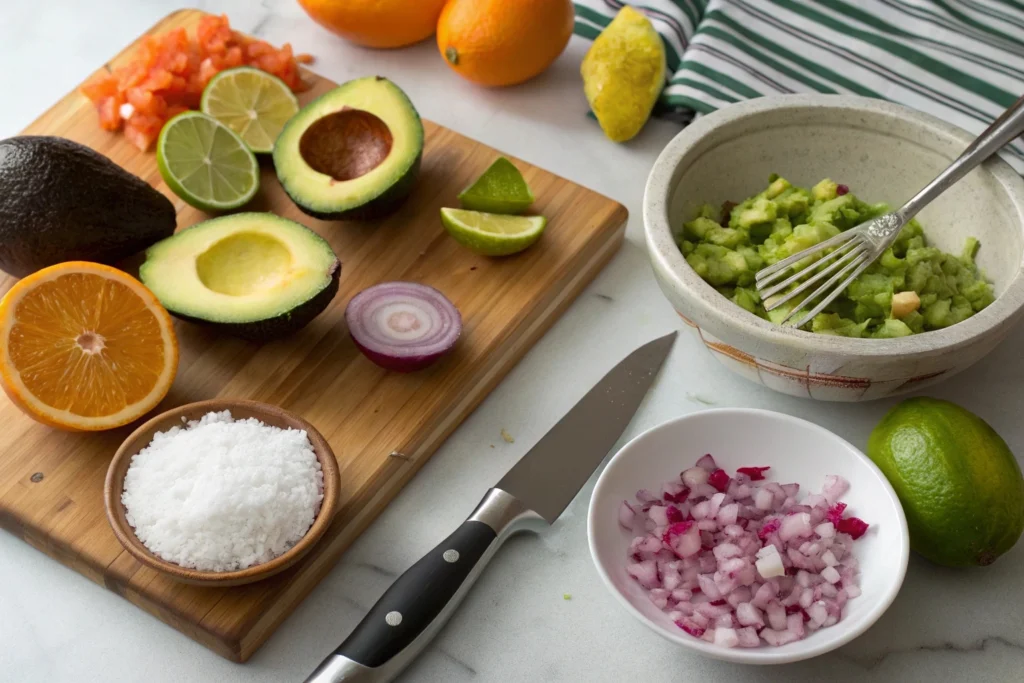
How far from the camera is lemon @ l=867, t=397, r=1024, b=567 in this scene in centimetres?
114

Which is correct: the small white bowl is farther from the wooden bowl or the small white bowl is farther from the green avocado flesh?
the wooden bowl

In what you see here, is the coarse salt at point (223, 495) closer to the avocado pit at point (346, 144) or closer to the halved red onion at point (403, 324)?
the halved red onion at point (403, 324)

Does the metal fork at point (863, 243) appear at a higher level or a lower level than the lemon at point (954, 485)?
higher

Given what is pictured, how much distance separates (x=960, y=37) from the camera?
1.70 m

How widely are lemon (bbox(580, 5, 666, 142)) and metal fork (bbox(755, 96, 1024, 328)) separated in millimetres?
469

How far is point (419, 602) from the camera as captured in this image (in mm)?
1118

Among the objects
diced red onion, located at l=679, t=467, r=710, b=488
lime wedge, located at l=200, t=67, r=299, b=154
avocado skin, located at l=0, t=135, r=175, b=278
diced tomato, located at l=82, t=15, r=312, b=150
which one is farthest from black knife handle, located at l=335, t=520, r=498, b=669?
diced tomato, located at l=82, t=15, r=312, b=150

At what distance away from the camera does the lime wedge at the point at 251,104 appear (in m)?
1.64

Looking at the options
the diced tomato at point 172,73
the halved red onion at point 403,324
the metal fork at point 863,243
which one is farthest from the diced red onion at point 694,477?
the diced tomato at point 172,73

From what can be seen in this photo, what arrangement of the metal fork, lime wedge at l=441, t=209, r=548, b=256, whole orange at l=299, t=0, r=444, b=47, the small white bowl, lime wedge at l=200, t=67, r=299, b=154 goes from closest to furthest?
the small white bowl
the metal fork
lime wedge at l=441, t=209, r=548, b=256
lime wedge at l=200, t=67, r=299, b=154
whole orange at l=299, t=0, r=444, b=47

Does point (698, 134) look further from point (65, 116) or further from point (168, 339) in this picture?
point (65, 116)

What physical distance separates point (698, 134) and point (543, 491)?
521mm

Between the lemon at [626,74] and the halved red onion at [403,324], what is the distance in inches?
19.1

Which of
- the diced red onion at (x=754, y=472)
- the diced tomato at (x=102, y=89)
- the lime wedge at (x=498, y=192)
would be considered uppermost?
the diced tomato at (x=102, y=89)
